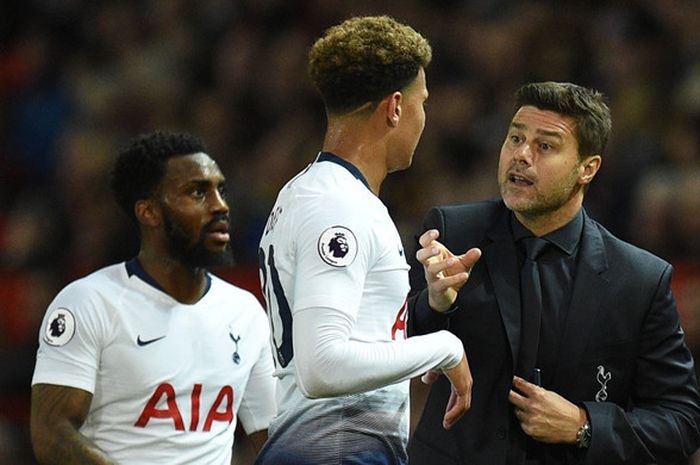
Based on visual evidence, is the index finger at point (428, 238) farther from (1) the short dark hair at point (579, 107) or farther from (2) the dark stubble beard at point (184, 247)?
(2) the dark stubble beard at point (184, 247)

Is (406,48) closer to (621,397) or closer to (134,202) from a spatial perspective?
(621,397)

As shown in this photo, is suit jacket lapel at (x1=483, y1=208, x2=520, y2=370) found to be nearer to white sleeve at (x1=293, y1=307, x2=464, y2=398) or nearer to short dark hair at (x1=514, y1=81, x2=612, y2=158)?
short dark hair at (x1=514, y1=81, x2=612, y2=158)

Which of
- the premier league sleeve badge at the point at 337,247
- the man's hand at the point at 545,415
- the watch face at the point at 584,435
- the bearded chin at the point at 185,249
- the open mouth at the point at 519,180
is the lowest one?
the watch face at the point at 584,435

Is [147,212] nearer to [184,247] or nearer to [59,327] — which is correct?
[184,247]

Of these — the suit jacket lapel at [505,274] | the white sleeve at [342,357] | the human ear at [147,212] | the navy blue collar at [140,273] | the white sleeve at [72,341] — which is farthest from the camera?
the human ear at [147,212]

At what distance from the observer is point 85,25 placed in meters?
10.9

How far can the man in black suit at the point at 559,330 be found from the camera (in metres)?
4.05

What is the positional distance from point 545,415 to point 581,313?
33 cm

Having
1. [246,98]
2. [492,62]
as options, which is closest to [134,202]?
[492,62]

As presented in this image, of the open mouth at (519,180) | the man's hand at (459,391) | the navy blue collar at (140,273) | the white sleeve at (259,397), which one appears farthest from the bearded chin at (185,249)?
the man's hand at (459,391)

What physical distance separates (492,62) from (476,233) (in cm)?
442

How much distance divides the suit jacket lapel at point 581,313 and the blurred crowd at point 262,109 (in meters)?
2.79

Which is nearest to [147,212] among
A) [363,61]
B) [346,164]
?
[346,164]

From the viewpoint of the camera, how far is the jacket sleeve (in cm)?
404
